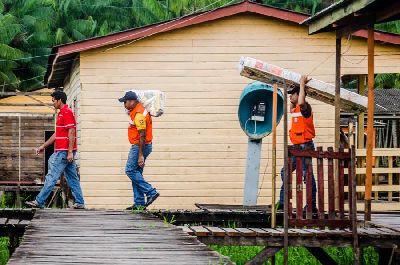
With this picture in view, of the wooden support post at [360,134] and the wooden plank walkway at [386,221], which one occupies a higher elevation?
the wooden support post at [360,134]

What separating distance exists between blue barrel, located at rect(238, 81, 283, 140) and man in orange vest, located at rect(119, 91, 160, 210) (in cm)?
A: 267

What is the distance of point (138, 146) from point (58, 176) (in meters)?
1.25

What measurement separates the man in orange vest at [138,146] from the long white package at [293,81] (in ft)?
5.15

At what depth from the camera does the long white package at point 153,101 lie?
13.8m

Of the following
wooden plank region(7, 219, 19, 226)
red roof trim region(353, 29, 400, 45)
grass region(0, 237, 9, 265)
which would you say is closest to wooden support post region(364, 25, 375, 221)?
wooden plank region(7, 219, 19, 226)

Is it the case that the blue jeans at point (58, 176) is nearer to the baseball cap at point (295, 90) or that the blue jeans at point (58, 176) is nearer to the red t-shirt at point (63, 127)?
the red t-shirt at point (63, 127)

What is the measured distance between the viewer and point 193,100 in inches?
650

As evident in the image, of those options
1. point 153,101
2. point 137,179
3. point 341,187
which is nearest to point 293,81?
point 341,187

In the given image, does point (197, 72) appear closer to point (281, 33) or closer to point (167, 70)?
point (167, 70)

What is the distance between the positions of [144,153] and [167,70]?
13.2 ft

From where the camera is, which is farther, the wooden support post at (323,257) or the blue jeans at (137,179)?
the blue jeans at (137,179)

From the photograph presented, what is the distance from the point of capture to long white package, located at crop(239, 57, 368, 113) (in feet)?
37.3

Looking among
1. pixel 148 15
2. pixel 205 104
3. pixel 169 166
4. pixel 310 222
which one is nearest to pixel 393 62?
pixel 205 104

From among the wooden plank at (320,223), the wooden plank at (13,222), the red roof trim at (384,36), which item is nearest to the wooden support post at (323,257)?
the wooden plank at (320,223)
